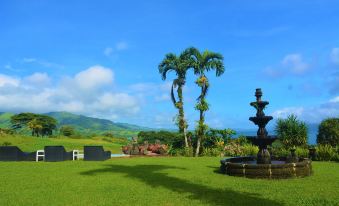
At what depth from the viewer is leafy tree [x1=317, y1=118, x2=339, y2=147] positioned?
29438mm

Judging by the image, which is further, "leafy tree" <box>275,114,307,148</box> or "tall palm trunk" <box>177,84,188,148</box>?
"tall palm trunk" <box>177,84,188,148</box>

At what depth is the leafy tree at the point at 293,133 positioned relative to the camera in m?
27.3

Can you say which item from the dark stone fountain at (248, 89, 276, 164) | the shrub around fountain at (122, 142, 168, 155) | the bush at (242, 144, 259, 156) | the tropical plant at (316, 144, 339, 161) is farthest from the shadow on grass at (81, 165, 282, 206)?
the shrub around fountain at (122, 142, 168, 155)

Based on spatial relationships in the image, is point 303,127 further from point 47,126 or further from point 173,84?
point 47,126

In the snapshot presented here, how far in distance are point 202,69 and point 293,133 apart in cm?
882

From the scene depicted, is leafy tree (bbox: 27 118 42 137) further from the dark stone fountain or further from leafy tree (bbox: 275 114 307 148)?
the dark stone fountain

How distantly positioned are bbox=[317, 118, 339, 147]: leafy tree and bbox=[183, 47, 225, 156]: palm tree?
380 inches

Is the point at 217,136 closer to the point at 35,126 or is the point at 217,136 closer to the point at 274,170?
the point at 274,170

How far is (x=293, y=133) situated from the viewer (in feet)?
90.2

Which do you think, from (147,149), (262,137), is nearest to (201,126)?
(147,149)

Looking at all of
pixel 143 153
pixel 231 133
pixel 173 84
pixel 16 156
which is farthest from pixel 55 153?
pixel 231 133

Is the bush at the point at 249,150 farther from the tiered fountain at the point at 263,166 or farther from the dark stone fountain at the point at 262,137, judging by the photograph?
the dark stone fountain at the point at 262,137

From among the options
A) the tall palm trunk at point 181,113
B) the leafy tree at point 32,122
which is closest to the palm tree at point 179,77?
the tall palm trunk at point 181,113

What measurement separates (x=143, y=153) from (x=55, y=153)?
29.9 ft
